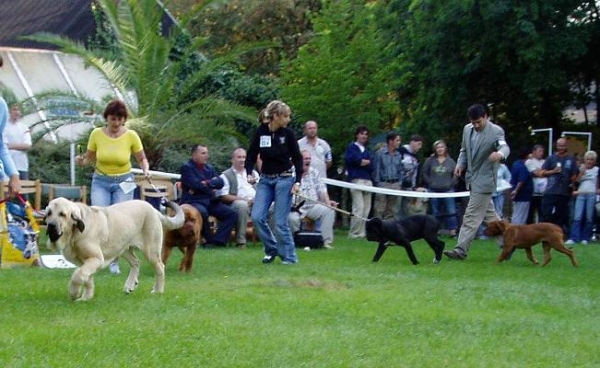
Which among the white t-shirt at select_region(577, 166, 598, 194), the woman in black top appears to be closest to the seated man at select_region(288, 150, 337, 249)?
the woman in black top

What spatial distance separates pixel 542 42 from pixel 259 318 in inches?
653

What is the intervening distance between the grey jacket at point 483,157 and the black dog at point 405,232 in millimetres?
867

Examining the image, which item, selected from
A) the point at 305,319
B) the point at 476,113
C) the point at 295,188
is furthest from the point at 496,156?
the point at 305,319

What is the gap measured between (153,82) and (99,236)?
12381mm

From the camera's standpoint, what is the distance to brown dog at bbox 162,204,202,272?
1310cm

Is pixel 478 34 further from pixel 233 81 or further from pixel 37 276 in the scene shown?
pixel 37 276

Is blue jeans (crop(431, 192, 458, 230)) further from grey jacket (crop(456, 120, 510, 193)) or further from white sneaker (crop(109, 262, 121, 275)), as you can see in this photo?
white sneaker (crop(109, 262, 121, 275))

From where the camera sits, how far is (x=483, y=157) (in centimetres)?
1527

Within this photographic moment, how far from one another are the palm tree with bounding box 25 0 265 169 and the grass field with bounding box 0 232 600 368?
26.4 feet

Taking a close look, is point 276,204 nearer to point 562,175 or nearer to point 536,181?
point 562,175

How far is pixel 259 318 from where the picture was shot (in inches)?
361

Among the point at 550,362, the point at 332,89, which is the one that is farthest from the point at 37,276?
the point at 332,89

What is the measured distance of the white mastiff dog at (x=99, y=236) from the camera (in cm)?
963

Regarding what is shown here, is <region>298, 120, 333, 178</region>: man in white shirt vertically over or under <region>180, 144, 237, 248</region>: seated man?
over
